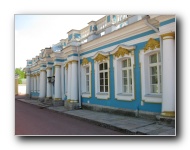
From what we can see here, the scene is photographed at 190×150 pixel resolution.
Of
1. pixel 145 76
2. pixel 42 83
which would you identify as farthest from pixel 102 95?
pixel 42 83

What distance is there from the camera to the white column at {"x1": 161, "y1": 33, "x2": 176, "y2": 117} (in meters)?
3.48

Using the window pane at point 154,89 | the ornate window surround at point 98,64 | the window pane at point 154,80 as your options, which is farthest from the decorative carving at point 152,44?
the ornate window surround at point 98,64

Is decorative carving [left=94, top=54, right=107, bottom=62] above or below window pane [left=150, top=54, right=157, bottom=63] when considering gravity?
above

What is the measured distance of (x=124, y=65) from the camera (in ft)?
17.0

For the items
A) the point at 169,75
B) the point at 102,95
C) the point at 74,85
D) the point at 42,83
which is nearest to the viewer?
the point at 169,75

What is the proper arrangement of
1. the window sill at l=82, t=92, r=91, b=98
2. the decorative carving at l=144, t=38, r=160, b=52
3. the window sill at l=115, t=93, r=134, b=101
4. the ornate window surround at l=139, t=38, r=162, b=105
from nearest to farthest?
the decorative carving at l=144, t=38, r=160, b=52
the ornate window surround at l=139, t=38, r=162, b=105
the window sill at l=115, t=93, r=134, b=101
the window sill at l=82, t=92, r=91, b=98

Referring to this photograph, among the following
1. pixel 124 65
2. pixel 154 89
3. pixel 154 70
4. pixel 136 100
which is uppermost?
pixel 124 65

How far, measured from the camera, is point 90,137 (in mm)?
3330

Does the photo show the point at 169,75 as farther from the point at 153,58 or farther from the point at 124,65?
the point at 124,65

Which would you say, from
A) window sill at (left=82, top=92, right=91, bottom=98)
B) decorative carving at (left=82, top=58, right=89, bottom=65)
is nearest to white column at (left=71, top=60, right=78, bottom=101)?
window sill at (left=82, top=92, right=91, bottom=98)

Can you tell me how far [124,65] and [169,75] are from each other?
175 centimetres

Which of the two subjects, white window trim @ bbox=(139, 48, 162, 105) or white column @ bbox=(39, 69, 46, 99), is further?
white column @ bbox=(39, 69, 46, 99)

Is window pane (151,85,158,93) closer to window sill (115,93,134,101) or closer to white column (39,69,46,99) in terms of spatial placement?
window sill (115,93,134,101)
